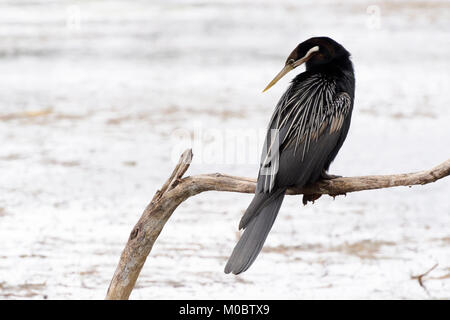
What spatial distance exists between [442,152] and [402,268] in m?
3.15

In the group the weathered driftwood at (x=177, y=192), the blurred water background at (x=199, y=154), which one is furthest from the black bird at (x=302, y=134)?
the blurred water background at (x=199, y=154)

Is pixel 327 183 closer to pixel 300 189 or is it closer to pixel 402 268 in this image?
pixel 300 189

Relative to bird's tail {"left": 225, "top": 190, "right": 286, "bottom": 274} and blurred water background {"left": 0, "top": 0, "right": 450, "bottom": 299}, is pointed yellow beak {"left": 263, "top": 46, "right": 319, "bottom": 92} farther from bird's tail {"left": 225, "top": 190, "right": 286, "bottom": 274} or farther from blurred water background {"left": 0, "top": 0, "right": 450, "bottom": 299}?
blurred water background {"left": 0, "top": 0, "right": 450, "bottom": 299}

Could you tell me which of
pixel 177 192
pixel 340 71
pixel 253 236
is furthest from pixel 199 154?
pixel 253 236

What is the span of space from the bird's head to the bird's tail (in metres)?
0.71

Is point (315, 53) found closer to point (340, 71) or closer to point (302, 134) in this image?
point (340, 71)

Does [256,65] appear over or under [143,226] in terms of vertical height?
under

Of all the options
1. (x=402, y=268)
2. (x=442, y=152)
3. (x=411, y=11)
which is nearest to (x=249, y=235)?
(x=402, y=268)

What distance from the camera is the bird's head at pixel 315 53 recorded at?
421 centimetres

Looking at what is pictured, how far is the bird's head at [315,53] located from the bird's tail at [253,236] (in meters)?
0.71

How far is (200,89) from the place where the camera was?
12.6 metres

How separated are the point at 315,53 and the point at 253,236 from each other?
109cm

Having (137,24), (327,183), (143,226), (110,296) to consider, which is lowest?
(137,24)

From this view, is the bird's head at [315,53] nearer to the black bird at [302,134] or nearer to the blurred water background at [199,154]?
the black bird at [302,134]
